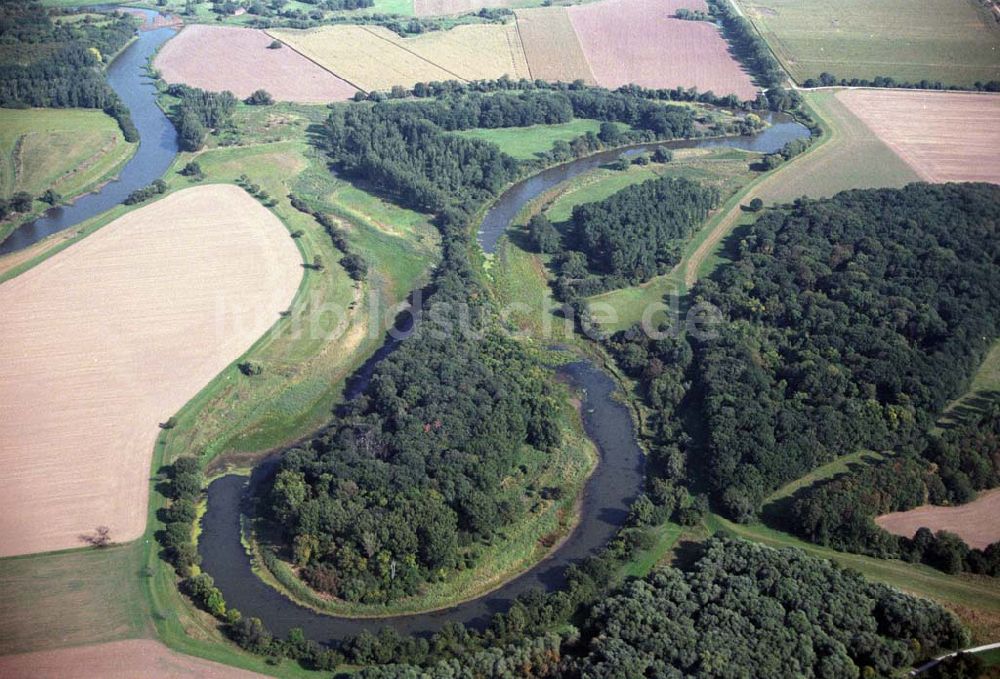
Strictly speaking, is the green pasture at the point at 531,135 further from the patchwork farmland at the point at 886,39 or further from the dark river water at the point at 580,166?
the patchwork farmland at the point at 886,39

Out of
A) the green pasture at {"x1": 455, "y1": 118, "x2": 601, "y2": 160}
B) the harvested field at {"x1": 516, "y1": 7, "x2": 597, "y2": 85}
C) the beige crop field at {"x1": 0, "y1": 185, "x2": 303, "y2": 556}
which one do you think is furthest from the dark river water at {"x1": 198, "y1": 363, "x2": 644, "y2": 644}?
the harvested field at {"x1": 516, "y1": 7, "x2": 597, "y2": 85}

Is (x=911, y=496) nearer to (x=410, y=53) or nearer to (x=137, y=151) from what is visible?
(x=137, y=151)

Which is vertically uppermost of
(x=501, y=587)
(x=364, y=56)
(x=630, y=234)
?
(x=364, y=56)

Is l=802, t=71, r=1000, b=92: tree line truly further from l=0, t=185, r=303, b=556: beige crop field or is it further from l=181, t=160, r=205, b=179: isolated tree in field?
l=181, t=160, r=205, b=179: isolated tree in field

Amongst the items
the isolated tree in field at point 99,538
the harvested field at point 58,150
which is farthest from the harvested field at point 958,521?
the harvested field at point 58,150

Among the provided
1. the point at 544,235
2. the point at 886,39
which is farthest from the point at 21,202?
the point at 886,39

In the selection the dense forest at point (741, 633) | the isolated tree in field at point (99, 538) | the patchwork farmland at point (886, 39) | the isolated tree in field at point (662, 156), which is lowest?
the isolated tree in field at point (99, 538)
